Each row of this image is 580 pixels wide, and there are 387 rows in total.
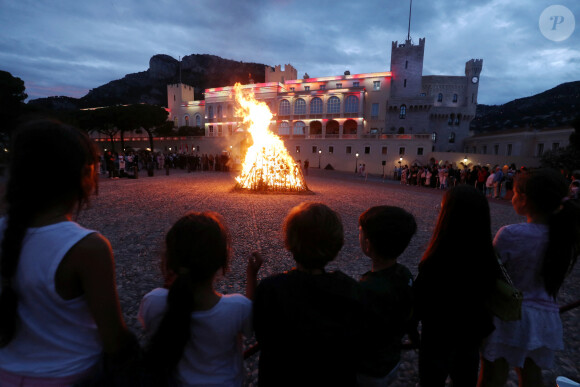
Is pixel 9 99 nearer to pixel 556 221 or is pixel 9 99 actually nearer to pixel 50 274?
pixel 50 274

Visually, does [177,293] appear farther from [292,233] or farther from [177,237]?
[292,233]

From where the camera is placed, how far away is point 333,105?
165ft

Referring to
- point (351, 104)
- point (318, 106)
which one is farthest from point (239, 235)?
point (318, 106)

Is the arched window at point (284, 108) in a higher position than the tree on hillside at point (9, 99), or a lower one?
higher

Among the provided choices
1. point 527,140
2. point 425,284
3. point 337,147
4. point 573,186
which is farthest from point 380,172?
point 425,284

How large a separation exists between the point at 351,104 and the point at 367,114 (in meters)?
3.88

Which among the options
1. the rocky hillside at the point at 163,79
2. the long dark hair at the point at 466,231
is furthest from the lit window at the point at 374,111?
the rocky hillside at the point at 163,79

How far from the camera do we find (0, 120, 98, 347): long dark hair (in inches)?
42.8

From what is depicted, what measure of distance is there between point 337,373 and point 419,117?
178 ft

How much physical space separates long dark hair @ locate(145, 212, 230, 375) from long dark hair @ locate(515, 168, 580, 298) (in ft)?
7.38

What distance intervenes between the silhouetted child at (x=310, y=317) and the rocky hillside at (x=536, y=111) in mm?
94719

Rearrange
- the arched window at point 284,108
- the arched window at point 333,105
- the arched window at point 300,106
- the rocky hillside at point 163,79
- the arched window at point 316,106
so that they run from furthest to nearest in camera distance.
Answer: the rocky hillside at point 163,79 < the arched window at point 284,108 < the arched window at point 300,106 < the arched window at point 316,106 < the arched window at point 333,105

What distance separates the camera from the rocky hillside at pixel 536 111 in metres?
85.8

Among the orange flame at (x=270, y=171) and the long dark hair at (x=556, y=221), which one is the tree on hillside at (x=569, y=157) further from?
the long dark hair at (x=556, y=221)
